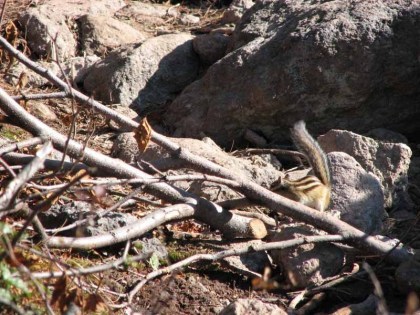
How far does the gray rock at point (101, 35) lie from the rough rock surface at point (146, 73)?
0.52 meters

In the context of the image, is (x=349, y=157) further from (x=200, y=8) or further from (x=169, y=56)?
(x=200, y=8)

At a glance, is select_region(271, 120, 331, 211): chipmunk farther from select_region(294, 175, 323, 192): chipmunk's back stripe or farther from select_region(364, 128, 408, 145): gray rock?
select_region(364, 128, 408, 145): gray rock

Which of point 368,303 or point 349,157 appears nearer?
point 368,303

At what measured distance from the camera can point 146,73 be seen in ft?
28.2

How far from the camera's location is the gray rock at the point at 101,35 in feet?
30.6

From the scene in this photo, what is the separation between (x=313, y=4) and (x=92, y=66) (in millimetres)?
2436

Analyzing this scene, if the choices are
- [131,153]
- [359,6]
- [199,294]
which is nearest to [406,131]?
[359,6]

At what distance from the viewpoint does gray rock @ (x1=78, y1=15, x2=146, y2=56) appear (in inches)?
367

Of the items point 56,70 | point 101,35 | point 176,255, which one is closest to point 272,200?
point 176,255

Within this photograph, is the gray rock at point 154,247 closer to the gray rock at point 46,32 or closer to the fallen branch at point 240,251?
the fallen branch at point 240,251

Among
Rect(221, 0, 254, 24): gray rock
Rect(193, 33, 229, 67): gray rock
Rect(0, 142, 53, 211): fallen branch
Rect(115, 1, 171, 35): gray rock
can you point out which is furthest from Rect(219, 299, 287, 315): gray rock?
Rect(115, 1, 171, 35): gray rock

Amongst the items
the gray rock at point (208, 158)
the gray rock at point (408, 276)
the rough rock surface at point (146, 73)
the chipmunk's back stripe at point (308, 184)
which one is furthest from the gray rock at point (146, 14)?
the gray rock at point (408, 276)

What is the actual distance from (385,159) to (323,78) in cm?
111

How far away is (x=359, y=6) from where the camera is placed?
7695mm
